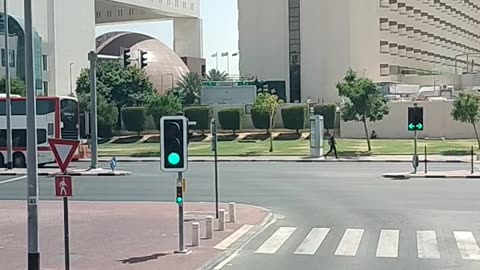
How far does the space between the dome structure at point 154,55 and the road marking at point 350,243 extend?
97154 mm

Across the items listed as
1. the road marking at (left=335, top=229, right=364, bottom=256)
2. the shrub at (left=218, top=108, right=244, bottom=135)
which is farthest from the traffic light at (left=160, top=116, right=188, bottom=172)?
the shrub at (left=218, top=108, right=244, bottom=135)

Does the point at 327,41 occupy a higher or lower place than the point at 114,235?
higher

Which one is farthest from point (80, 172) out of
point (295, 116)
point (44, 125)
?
point (295, 116)

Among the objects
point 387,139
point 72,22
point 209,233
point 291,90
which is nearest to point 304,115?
point 387,139

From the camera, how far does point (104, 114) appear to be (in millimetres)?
77875

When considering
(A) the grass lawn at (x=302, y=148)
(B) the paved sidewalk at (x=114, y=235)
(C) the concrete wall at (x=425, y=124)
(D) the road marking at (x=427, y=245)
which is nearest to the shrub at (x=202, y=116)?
(A) the grass lawn at (x=302, y=148)

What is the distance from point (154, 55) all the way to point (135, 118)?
39.9 meters

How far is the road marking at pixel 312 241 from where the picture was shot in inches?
655

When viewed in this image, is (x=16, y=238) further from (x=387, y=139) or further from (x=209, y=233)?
(x=387, y=139)

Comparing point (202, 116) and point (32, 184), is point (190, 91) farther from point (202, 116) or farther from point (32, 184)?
point (32, 184)

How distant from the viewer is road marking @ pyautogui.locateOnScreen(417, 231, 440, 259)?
15.9m

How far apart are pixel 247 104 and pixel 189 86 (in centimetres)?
1406

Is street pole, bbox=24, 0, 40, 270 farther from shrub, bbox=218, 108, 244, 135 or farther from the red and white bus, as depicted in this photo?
shrub, bbox=218, 108, 244, 135

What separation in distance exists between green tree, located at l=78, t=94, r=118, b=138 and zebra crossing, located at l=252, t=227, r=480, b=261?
5913 cm
